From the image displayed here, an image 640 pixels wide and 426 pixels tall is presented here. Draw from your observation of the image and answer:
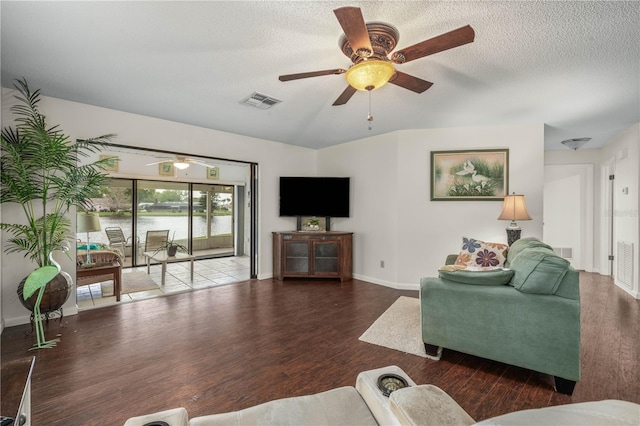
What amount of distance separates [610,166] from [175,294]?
24.7ft

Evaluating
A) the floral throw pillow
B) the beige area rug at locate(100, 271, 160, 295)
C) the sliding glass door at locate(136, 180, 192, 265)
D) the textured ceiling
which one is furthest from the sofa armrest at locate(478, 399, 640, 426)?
the sliding glass door at locate(136, 180, 192, 265)

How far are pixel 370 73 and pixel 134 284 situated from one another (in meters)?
4.84

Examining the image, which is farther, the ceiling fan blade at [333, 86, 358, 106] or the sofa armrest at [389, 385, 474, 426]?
the ceiling fan blade at [333, 86, 358, 106]

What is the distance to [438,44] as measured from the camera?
1664 mm

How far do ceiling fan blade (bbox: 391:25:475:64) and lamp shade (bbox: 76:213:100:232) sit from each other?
482 cm

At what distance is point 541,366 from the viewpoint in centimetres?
188

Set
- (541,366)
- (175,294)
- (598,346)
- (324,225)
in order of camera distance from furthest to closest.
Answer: (324,225) < (175,294) < (598,346) < (541,366)

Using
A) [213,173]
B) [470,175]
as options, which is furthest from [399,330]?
[213,173]

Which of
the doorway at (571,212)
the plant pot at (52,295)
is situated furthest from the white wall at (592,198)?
the plant pot at (52,295)

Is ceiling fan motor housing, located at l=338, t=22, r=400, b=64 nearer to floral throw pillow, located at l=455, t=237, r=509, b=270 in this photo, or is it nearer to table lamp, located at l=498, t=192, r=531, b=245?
floral throw pillow, located at l=455, t=237, r=509, b=270

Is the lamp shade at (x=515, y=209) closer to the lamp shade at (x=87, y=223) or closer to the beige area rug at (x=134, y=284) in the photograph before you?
the beige area rug at (x=134, y=284)

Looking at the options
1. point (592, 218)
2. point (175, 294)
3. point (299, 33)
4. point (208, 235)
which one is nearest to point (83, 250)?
point (175, 294)

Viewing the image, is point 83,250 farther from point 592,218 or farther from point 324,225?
point 592,218

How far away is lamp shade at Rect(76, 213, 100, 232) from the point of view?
13.8ft
